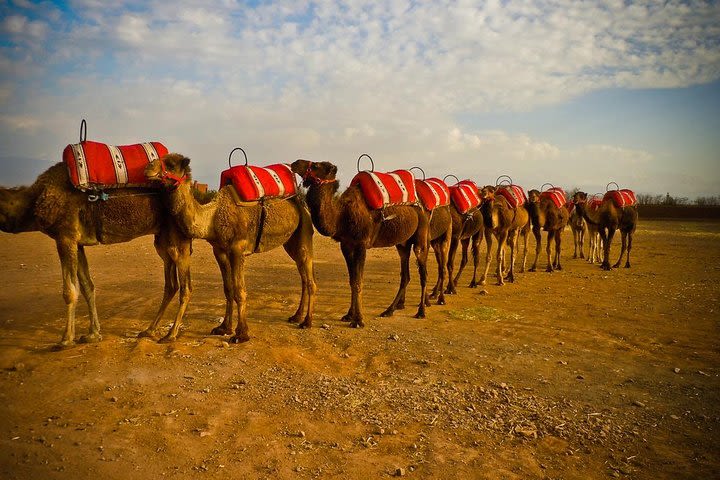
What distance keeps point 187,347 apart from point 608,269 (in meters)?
14.6

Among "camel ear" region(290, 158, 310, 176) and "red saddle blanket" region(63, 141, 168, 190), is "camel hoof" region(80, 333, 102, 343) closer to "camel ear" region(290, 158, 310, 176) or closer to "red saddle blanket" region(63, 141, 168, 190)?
"red saddle blanket" region(63, 141, 168, 190)

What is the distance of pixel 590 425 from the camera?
4.90m

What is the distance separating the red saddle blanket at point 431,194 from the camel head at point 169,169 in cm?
502

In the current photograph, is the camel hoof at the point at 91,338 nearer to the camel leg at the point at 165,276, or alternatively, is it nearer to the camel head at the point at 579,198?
the camel leg at the point at 165,276

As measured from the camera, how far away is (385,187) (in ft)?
28.9

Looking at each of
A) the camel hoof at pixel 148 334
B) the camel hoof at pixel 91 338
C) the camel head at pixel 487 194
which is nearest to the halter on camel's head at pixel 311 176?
the camel hoof at pixel 148 334

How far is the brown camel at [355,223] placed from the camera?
7.88m

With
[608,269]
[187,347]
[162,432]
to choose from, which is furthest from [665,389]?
[608,269]

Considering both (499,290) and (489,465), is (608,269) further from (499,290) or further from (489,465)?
(489,465)

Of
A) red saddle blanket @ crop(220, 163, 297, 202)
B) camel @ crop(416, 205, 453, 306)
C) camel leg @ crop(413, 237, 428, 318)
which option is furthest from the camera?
camel @ crop(416, 205, 453, 306)

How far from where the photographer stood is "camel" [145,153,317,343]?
6680mm

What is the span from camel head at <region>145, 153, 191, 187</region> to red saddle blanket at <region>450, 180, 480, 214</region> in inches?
280

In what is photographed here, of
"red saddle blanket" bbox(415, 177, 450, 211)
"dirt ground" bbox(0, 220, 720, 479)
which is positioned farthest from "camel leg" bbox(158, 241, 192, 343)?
"red saddle blanket" bbox(415, 177, 450, 211)

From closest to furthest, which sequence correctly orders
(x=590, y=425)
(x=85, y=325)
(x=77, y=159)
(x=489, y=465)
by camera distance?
(x=489, y=465) → (x=590, y=425) → (x=77, y=159) → (x=85, y=325)
